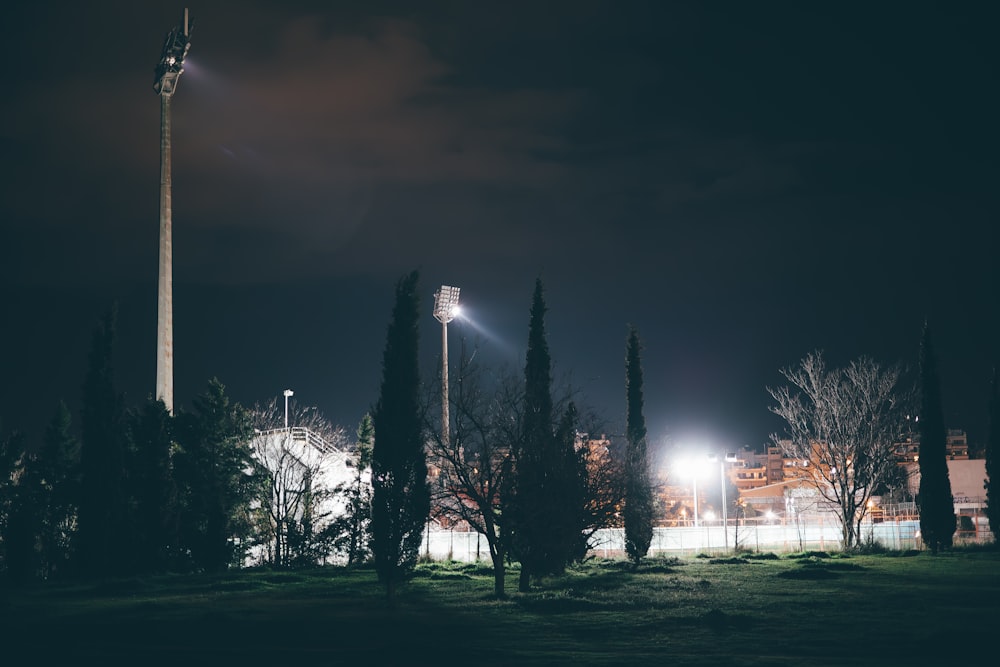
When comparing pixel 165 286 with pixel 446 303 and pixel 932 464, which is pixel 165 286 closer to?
pixel 446 303

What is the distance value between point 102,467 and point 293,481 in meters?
9.75

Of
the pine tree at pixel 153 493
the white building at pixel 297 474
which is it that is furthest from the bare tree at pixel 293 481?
the pine tree at pixel 153 493

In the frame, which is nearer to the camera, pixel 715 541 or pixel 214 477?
pixel 214 477

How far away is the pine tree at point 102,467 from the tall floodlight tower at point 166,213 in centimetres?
1030

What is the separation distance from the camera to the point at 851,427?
42.4 m

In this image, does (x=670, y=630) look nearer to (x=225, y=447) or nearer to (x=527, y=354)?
(x=527, y=354)

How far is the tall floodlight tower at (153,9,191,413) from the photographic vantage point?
148ft

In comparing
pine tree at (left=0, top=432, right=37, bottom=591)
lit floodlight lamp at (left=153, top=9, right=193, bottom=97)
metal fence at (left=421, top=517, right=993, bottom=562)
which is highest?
lit floodlight lamp at (left=153, top=9, right=193, bottom=97)

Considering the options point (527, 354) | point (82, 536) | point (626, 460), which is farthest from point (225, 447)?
point (626, 460)

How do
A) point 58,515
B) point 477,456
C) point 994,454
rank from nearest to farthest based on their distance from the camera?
point 477,456 → point 58,515 → point 994,454

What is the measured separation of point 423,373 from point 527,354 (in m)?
7.23

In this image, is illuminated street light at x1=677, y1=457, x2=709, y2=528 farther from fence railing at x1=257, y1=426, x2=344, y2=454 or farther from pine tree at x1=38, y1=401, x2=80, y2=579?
pine tree at x1=38, y1=401, x2=80, y2=579

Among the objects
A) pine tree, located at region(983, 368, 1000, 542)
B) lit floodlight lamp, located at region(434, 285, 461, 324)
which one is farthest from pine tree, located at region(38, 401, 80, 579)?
pine tree, located at region(983, 368, 1000, 542)

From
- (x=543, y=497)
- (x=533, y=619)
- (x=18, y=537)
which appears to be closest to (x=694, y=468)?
(x=543, y=497)
